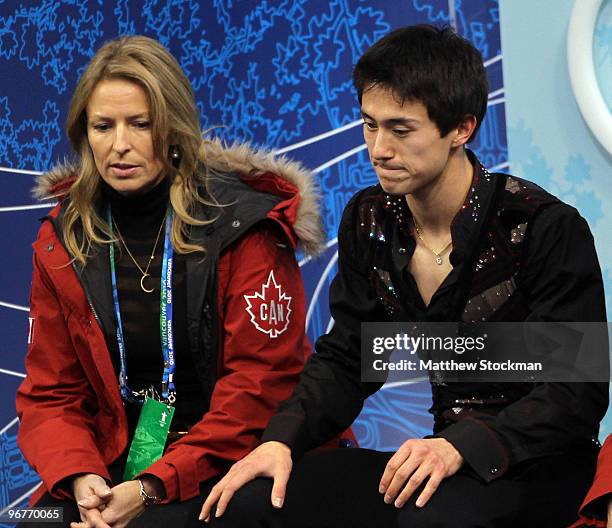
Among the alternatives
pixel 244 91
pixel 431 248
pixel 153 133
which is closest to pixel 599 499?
pixel 431 248

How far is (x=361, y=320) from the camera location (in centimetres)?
216

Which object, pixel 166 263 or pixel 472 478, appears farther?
pixel 166 263

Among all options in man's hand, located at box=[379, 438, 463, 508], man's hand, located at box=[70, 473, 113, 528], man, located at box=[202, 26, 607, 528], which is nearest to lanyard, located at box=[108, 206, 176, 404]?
man's hand, located at box=[70, 473, 113, 528]

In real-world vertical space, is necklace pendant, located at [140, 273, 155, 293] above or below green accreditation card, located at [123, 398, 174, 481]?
above

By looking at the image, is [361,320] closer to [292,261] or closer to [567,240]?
[292,261]

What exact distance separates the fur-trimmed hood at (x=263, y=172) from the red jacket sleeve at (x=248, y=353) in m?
0.07

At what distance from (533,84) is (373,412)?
1.10 m

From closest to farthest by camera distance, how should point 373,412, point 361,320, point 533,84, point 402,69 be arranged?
1. point 402,69
2. point 361,320
3. point 533,84
4. point 373,412

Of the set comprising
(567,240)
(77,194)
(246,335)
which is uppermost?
(77,194)

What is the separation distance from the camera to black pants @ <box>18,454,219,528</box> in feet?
6.69

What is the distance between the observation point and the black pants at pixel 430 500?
1.78 meters

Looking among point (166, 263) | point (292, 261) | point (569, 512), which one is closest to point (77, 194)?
point (166, 263)

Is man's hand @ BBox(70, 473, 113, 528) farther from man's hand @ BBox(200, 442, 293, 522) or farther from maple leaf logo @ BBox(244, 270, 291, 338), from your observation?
maple leaf logo @ BBox(244, 270, 291, 338)

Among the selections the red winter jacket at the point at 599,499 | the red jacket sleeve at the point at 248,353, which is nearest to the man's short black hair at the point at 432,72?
the red jacket sleeve at the point at 248,353
